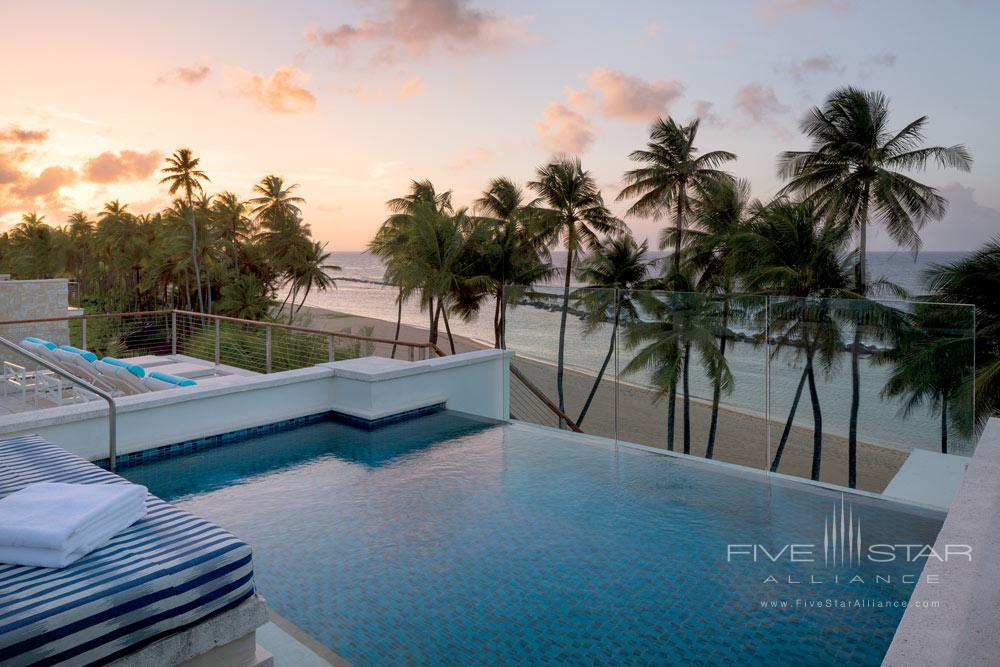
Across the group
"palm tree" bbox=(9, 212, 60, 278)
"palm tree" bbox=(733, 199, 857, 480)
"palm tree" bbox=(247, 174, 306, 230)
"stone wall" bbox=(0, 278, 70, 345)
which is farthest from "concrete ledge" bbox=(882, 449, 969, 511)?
"palm tree" bbox=(9, 212, 60, 278)

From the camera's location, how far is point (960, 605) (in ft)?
4.85

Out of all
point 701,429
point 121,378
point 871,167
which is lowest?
point 701,429

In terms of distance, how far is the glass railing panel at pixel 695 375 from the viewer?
5180 mm

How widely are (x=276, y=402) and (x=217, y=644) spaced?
377cm

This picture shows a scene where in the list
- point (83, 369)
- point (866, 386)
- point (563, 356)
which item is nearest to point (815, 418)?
point (866, 386)

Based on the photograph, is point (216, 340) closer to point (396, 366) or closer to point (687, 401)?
point (396, 366)

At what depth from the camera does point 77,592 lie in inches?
70.6

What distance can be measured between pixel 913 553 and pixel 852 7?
2281cm

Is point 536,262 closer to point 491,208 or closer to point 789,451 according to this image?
point 491,208

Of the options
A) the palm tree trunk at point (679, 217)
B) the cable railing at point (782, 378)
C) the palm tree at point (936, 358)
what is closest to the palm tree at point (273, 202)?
the palm tree trunk at point (679, 217)

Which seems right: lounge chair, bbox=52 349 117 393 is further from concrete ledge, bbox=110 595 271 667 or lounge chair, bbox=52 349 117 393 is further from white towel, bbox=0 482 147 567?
concrete ledge, bbox=110 595 271 667

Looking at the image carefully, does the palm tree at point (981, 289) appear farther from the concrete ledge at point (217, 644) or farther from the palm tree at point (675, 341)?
the concrete ledge at point (217, 644)

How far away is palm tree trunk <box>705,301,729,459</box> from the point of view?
5.32 meters

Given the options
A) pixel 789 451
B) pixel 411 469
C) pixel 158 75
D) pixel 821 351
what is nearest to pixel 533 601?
pixel 411 469
